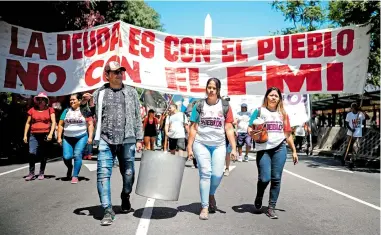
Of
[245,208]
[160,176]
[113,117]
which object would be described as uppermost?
[113,117]

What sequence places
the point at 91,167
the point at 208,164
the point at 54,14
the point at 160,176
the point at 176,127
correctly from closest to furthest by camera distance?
the point at 160,176
the point at 208,164
the point at 91,167
the point at 176,127
the point at 54,14

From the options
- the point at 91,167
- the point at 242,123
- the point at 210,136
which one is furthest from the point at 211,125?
the point at 242,123

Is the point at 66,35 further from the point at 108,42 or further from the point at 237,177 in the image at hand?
the point at 237,177

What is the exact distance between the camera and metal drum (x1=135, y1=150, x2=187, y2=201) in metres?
5.64

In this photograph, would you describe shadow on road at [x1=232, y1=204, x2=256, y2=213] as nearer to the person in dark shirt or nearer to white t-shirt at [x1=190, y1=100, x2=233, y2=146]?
white t-shirt at [x1=190, y1=100, x2=233, y2=146]

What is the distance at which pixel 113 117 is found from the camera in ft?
18.3

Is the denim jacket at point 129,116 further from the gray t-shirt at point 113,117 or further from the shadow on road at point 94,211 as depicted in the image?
the shadow on road at point 94,211

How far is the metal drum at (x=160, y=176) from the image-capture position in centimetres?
564

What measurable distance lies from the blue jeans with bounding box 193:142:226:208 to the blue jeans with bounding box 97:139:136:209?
2.89 feet

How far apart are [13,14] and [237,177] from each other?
9.19 meters

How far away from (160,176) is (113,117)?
0.95 meters

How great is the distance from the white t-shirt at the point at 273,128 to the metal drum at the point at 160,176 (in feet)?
4.12

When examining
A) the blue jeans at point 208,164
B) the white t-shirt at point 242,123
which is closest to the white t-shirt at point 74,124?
the blue jeans at point 208,164

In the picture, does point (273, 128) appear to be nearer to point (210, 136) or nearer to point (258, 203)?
point (210, 136)
